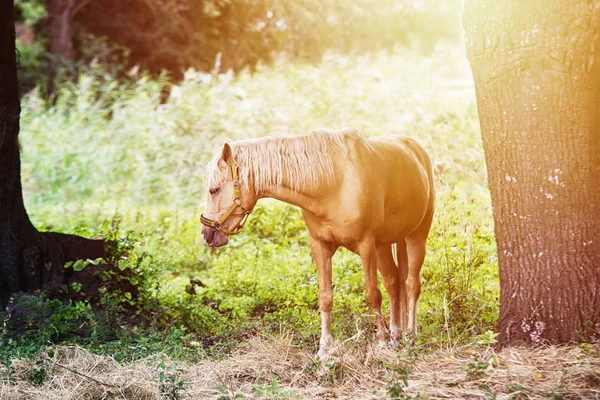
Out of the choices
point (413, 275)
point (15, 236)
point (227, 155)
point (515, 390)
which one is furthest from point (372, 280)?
point (15, 236)

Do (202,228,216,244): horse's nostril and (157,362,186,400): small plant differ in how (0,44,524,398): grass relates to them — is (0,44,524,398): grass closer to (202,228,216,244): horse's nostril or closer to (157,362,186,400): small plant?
(157,362,186,400): small plant

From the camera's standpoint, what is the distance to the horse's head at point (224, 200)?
527 cm

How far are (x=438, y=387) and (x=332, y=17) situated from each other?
19.9 m

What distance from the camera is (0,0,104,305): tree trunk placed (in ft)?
22.1

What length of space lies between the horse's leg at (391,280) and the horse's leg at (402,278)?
0.18 feet

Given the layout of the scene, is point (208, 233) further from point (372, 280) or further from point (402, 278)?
point (402, 278)

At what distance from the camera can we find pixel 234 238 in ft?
31.0

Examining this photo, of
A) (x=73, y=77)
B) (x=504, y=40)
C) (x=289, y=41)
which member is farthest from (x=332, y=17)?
(x=504, y=40)

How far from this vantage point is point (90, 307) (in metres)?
6.46

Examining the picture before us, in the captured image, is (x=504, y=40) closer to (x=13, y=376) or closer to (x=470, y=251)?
(x=470, y=251)

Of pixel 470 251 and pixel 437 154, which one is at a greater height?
pixel 437 154

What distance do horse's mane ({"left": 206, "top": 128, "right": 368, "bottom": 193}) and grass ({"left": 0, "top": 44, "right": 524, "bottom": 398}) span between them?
1030 millimetres

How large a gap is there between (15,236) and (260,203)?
394cm

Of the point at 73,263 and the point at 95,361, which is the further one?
the point at 73,263
